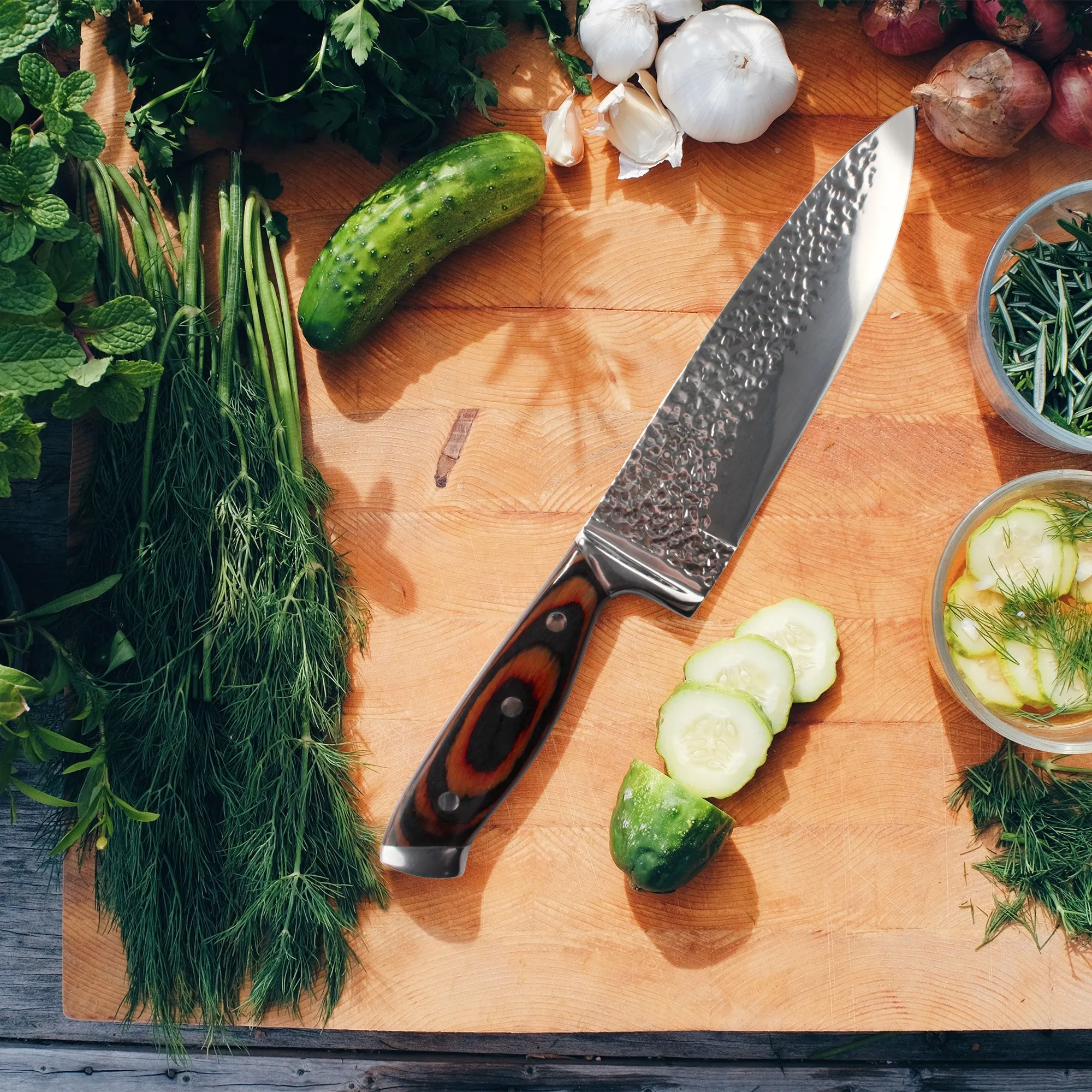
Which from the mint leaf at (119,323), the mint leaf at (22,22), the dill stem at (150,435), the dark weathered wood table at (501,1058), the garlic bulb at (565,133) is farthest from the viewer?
the dark weathered wood table at (501,1058)

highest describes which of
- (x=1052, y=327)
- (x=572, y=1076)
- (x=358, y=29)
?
(x=358, y=29)

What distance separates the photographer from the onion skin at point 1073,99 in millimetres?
1206

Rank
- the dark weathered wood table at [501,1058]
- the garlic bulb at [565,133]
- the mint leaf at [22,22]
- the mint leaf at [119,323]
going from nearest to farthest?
the mint leaf at [22,22]
the mint leaf at [119,323]
the garlic bulb at [565,133]
the dark weathered wood table at [501,1058]

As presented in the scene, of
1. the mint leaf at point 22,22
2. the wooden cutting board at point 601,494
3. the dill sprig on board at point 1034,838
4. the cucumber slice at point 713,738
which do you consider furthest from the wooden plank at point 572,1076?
the mint leaf at point 22,22

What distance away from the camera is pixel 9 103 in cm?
95

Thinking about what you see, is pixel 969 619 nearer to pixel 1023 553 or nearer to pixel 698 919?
pixel 1023 553

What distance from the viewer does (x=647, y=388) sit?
4.23ft

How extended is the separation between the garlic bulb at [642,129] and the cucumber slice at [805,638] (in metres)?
0.67

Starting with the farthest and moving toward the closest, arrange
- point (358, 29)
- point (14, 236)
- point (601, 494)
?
point (601, 494), point (358, 29), point (14, 236)

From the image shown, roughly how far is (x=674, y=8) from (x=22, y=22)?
82 cm

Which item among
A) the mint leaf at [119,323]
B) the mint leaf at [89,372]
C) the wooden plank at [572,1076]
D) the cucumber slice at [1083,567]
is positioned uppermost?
the mint leaf at [119,323]

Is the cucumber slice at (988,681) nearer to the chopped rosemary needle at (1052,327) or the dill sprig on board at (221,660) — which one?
the chopped rosemary needle at (1052,327)

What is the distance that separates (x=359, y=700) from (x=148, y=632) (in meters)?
0.30

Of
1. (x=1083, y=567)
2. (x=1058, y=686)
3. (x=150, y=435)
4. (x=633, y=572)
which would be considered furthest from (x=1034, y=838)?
(x=150, y=435)
